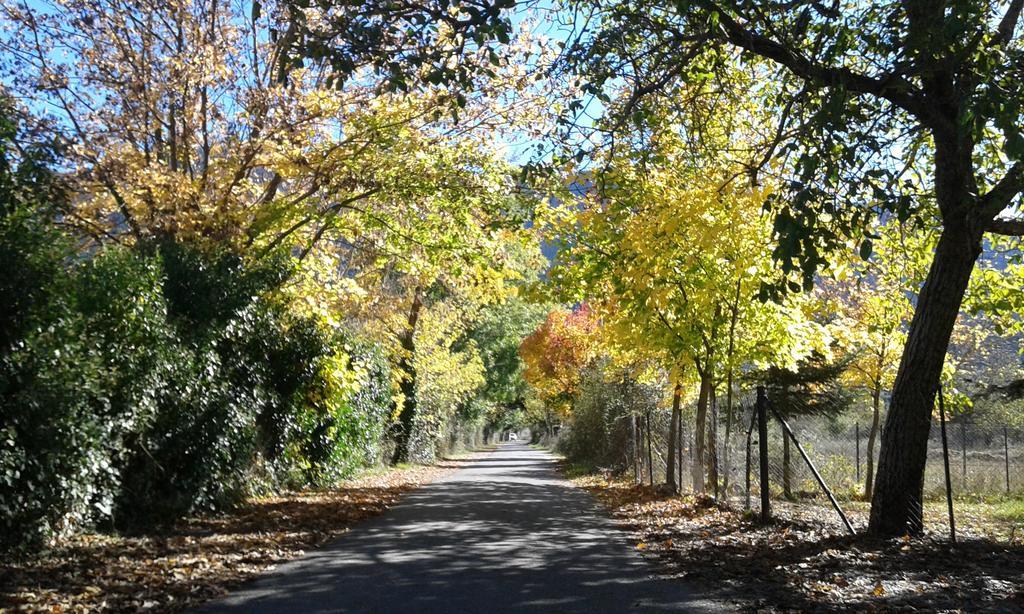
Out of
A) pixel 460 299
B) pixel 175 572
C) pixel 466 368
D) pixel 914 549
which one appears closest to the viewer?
pixel 175 572

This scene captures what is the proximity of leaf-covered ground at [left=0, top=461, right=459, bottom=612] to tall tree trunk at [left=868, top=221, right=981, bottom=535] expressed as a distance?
6.81 metres

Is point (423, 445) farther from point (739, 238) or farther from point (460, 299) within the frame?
point (739, 238)

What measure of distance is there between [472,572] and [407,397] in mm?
22465

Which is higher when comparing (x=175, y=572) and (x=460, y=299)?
(x=460, y=299)

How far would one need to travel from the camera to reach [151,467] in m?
10.5

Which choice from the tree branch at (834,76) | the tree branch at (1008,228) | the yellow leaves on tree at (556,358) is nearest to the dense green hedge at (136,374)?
the tree branch at (834,76)

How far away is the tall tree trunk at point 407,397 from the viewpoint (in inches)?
1120

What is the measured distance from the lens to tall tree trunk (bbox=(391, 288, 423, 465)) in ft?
93.3

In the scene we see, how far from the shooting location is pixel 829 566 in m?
8.15

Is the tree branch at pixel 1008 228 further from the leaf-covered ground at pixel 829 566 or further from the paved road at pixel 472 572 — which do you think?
the paved road at pixel 472 572

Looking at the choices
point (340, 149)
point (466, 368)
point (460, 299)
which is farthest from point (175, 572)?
point (466, 368)

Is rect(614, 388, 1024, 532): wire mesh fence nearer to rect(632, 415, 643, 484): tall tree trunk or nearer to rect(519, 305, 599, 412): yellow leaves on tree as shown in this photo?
rect(632, 415, 643, 484): tall tree trunk

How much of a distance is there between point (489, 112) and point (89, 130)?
6.89m

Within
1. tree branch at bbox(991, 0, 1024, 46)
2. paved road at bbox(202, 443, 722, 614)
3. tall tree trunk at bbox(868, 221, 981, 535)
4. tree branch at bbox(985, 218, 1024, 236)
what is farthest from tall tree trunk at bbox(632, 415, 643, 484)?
tree branch at bbox(991, 0, 1024, 46)
